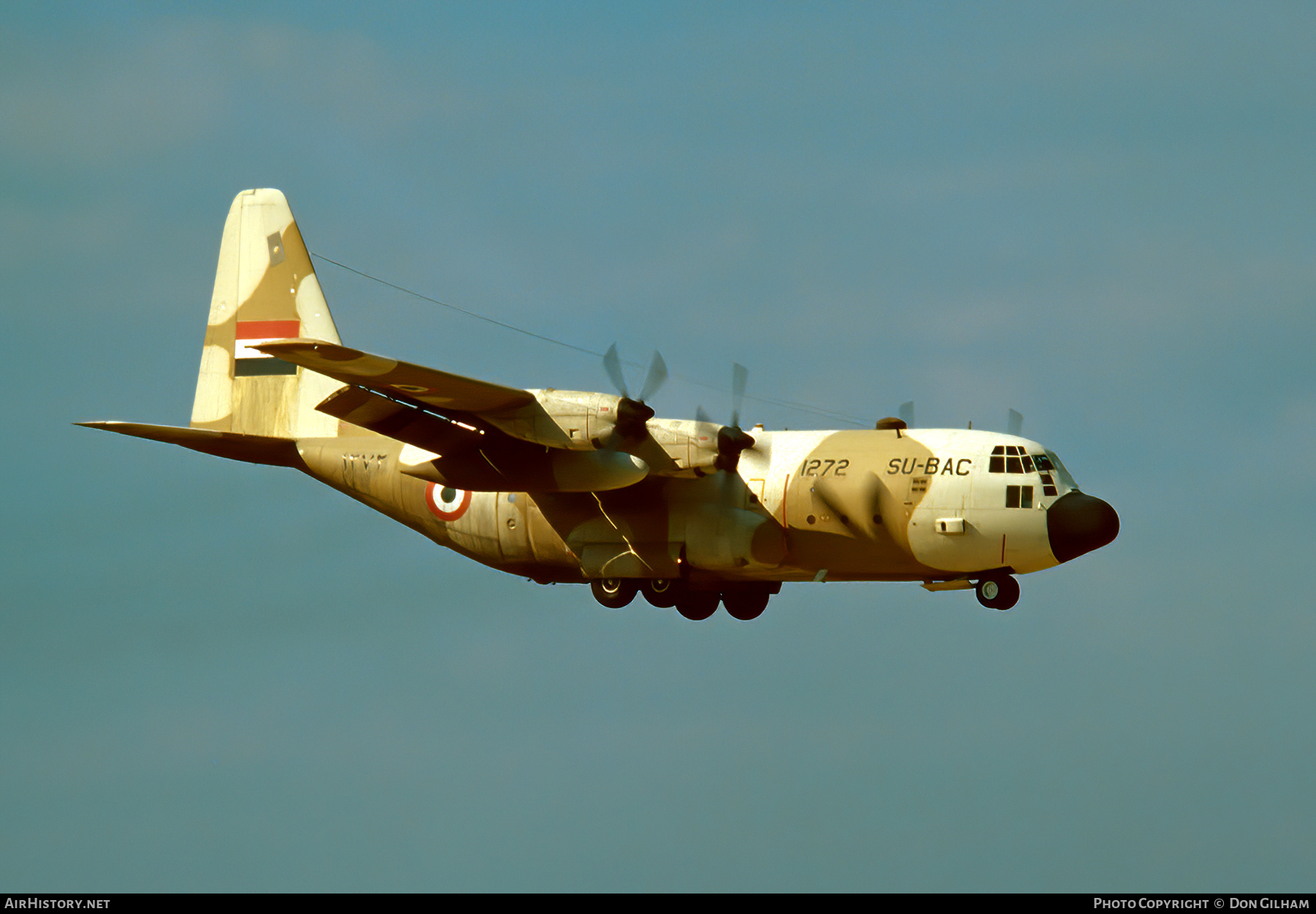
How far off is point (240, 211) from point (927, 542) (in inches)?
623

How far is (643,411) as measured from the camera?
1019 inches

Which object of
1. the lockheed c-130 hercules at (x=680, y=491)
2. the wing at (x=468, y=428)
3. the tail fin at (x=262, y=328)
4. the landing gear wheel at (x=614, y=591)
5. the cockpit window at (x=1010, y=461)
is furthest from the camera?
the tail fin at (x=262, y=328)

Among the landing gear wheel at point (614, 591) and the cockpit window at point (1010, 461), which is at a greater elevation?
the cockpit window at point (1010, 461)

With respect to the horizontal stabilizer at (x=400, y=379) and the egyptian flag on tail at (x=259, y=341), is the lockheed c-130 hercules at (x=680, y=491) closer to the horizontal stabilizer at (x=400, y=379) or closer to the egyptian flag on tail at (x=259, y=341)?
the horizontal stabilizer at (x=400, y=379)

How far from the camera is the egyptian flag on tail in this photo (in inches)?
1236

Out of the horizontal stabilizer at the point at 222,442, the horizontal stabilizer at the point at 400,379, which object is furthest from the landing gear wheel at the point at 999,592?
the horizontal stabilizer at the point at 222,442

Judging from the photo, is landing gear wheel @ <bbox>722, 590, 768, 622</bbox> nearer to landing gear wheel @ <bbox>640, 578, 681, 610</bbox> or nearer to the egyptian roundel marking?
landing gear wheel @ <bbox>640, 578, 681, 610</bbox>

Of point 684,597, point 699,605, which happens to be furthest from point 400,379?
point 699,605

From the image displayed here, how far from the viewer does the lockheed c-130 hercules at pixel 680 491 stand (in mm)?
25500

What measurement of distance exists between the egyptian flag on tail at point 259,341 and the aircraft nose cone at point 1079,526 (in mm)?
14564

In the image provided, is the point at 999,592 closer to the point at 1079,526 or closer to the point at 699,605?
the point at 1079,526

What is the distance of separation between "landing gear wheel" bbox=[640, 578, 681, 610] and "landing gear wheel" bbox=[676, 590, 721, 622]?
16.1 inches
